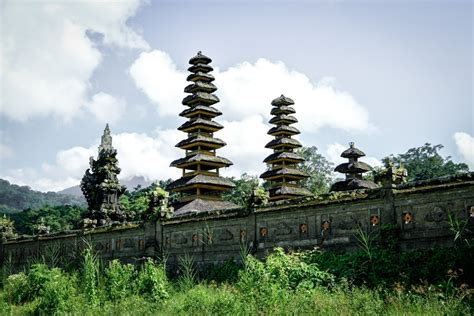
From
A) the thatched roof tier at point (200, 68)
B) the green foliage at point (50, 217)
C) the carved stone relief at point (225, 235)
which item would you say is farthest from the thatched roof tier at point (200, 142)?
the green foliage at point (50, 217)

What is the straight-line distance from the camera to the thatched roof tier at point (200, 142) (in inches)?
1511

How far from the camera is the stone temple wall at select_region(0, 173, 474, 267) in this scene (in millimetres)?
14750

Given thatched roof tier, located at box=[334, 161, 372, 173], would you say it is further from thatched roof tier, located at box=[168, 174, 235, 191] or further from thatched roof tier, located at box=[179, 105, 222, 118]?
thatched roof tier, located at box=[179, 105, 222, 118]

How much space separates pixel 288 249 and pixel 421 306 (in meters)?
7.46

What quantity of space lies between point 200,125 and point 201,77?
4.54m

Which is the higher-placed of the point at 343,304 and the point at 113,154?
the point at 113,154

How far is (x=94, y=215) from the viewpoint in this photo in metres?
36.7

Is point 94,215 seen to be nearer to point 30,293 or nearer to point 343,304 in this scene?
point 30,293

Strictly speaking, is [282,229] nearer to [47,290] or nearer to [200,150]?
[47,290]

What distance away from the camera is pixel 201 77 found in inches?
1631

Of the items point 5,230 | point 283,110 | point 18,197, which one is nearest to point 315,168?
point 283,110

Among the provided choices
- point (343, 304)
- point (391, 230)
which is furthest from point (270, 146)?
point (343, 304)

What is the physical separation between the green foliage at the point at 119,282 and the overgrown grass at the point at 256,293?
0.11 feet

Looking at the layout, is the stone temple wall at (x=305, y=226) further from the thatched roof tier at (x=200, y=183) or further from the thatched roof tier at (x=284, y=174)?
the thatched roof tier at (x=284, y=174)
